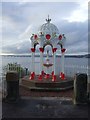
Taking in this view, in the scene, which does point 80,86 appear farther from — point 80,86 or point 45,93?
point 45,93

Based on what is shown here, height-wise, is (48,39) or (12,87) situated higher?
(48,39)

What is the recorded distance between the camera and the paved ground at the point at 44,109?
9438 millimetres

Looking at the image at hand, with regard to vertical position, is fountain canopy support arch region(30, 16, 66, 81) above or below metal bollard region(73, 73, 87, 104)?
above

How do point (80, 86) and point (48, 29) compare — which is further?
point (48, 29)

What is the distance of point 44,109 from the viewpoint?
33.6ft

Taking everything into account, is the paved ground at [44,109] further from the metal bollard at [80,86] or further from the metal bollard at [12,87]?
the metal bollard at [80,86]

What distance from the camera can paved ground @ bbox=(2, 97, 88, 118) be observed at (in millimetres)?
9438

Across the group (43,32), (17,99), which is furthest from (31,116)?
(43,32)

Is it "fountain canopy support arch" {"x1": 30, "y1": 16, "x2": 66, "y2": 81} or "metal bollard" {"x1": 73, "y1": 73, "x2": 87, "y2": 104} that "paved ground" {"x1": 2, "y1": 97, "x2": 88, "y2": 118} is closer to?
"metal bollard" {"x1": 73, "y1": 73, "x2": 87, "y2": 104}

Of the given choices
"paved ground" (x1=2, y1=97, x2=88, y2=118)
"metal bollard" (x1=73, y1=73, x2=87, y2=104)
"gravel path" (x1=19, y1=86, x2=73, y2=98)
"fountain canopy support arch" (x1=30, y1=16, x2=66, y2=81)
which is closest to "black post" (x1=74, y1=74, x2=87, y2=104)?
"metal bollard" (x1=73, y1=73, x2=87, y2=104)

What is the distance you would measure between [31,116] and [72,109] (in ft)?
6.47

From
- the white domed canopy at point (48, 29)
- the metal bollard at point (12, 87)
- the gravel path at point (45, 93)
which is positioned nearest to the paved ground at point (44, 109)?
the metal bollard at point (12, 87)

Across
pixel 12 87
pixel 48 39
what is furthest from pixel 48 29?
pixel 12 87

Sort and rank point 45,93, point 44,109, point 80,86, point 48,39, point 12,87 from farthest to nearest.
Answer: point 48,39
point 45,93
point 12,87
point 80,86
point 44,109
